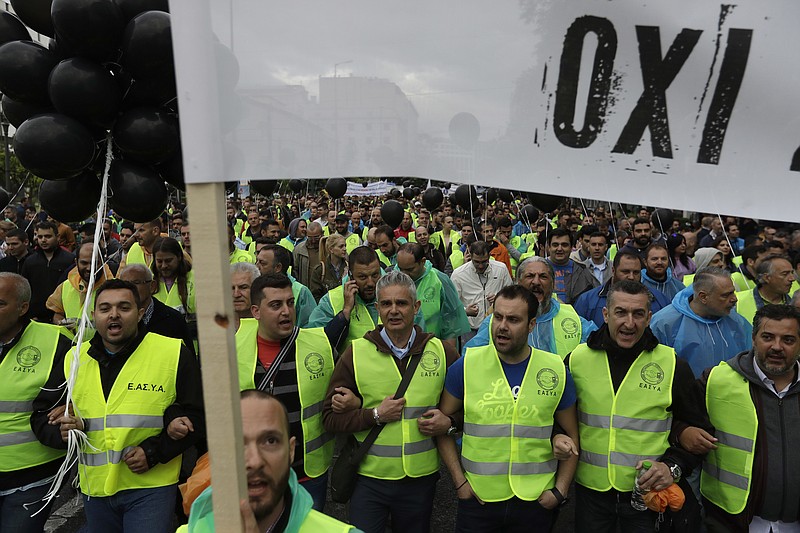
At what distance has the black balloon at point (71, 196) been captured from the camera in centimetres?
308

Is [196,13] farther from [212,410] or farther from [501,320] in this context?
[501,320]

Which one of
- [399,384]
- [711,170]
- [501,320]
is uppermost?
[711,170]

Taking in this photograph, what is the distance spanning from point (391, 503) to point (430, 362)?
2.69ft

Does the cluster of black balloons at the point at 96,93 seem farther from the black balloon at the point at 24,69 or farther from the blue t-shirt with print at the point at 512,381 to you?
the blue t-shirt with print at the point at 512,381

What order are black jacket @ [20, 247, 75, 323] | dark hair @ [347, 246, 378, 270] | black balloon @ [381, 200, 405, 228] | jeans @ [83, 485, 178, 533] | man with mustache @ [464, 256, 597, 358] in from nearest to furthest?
jeans @ [83, 485, 178, 533]
man with mustache @ [464, 256, 597, 358]
dark hair @ [347, 246, 378, 270]
black jacket @ [20, 247, 75, 323]
black balloon @ [381, 200, 405, 228]

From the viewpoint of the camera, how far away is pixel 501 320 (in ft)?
10.2

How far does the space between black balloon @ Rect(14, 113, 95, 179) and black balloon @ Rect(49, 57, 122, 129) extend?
0.07 metres

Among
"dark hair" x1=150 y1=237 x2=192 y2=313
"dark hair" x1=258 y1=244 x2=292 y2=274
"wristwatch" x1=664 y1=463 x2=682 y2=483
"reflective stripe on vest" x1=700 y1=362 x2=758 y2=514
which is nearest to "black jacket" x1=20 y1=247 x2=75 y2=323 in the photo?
"dark hair" x1=150 y1=237 x2=192 y2=313

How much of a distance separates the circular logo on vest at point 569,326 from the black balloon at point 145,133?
3.06 meters

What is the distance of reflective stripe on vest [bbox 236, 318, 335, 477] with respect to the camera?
3227mm

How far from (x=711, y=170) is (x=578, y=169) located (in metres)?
0.34

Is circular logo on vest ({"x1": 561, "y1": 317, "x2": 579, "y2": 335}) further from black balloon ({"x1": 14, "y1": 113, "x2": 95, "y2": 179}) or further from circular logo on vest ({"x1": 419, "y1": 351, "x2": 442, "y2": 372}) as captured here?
black balloon ({"x1": 14, "y1": 113, "x2": 95, "y2": 179})

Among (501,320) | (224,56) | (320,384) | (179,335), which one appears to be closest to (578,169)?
(224,56)

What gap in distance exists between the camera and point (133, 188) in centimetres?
286
